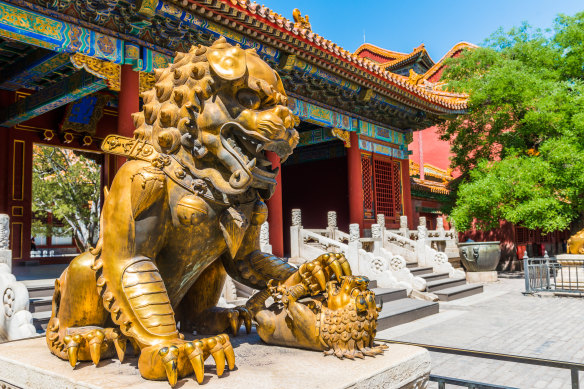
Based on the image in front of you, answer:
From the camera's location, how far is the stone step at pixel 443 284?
948 cm

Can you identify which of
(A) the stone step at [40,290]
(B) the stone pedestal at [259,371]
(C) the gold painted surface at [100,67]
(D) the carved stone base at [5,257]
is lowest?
(A) the stone step at [40,290]

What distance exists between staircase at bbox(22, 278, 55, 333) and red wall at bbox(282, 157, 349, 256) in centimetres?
793

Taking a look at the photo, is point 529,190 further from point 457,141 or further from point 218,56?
point 218,56

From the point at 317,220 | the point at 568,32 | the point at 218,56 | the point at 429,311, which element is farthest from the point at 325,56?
the point at 568,32

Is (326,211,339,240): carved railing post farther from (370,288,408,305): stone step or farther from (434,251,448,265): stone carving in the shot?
(434,251,448,265): stone carving

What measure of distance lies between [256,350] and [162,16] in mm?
6375

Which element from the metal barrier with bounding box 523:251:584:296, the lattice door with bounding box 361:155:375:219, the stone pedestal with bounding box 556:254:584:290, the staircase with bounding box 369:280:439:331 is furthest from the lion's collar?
the lattice door with bounding box 361:155:375:219

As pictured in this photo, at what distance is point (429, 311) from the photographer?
25.5 ft

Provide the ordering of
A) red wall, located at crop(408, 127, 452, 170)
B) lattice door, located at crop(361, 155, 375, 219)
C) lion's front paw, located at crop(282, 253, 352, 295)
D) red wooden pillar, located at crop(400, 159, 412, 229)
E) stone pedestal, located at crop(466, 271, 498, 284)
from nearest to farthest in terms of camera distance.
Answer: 1. lion's front paw, located at crop(282, 253, 352, 295)
2. lattice door, located at crop(361, 155, 375, 219)
3. stone pedestal, located at crop(466, 271, 498, 284)
4. red wooden pillar, located at crop(400, 159, 412, 229)
5. red wall, located at crop(408, 127, 452, 170)

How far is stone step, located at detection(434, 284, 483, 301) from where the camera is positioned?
9279 mm

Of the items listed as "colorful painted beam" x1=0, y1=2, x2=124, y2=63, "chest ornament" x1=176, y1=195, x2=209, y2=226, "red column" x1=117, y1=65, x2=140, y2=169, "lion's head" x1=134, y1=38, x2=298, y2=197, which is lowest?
"chest ornament" x1=176, y1=195, x2=209, y2=226

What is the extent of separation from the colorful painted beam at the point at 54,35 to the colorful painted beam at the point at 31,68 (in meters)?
0.79

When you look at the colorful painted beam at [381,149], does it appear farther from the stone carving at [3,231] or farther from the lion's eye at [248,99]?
the lion's eye at [248,99]

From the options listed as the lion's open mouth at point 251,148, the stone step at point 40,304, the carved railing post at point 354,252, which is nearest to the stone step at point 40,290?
the stone step at point 40,304
